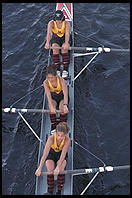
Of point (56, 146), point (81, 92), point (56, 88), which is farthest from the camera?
point (81, 92)

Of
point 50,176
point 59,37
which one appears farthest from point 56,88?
point 59,37

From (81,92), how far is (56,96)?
2858 millimetres

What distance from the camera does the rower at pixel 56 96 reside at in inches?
381

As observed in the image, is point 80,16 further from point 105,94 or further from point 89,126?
point 89,126

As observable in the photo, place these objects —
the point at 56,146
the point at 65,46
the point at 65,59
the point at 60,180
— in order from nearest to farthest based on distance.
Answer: the point at 60,180, the point at 56,146, the point at 65,46, the point at 65,59

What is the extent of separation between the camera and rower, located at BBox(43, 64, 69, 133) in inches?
381

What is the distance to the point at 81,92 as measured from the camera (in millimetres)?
12812

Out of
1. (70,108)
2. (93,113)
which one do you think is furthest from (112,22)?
(70,108)

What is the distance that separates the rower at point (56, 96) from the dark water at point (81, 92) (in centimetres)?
140

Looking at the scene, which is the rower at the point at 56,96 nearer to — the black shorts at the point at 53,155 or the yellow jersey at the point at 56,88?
the yellow jersey at the point at 56,88

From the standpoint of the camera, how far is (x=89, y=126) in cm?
1159

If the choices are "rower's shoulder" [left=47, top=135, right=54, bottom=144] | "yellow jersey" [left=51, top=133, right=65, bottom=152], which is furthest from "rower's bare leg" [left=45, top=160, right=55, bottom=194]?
"rower's shoulder" [left=47, top=135, right=54, bottom=144]

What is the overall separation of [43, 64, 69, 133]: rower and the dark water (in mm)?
1404

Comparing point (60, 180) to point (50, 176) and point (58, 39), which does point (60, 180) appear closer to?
point (50, 176)
